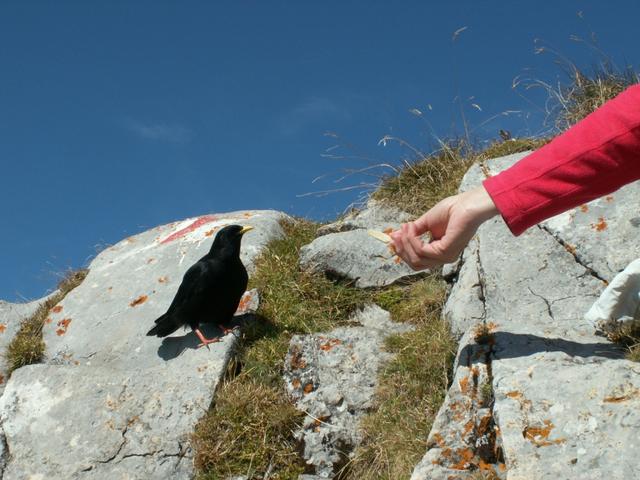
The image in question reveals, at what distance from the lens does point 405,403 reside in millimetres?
5371

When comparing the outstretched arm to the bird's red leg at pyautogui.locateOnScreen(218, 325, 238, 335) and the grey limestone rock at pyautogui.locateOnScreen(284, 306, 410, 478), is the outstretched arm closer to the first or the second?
the grey limestone rock at pyautogui.locateOnScreen(284, 306, 410, 478)

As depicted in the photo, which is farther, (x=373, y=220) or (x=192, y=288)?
(x=373, y=220)

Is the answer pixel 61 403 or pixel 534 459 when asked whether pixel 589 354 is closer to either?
pixel 534 459

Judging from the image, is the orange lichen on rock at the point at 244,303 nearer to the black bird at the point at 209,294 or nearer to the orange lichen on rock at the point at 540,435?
the black bird at the point at 209,294

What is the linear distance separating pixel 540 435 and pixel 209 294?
12.9 ft

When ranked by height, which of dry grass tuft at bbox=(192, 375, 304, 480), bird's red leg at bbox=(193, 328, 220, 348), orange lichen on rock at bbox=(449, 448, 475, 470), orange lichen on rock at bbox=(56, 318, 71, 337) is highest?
orange lichen on rock at bbox=(56, 318, 71, 337)

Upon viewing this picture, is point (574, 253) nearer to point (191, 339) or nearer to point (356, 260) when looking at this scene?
point (356, 260)

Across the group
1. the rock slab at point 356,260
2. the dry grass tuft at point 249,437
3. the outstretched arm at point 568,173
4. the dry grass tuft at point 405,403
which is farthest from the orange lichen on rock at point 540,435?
the rock slab at point 356,260

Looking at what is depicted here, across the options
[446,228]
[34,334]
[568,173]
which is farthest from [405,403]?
[34,334]

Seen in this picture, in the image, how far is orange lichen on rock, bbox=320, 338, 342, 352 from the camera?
6.25m

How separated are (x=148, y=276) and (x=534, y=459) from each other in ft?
19.0

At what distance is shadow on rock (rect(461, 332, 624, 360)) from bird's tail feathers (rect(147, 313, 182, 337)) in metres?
3.53

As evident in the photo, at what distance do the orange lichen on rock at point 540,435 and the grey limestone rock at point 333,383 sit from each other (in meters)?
2.43

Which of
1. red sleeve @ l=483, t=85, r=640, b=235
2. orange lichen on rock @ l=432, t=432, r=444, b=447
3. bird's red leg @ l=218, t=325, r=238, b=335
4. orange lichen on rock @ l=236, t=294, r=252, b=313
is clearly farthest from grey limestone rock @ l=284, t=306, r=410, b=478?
red sleeve @ l=483, t=85, r=640, b=235
